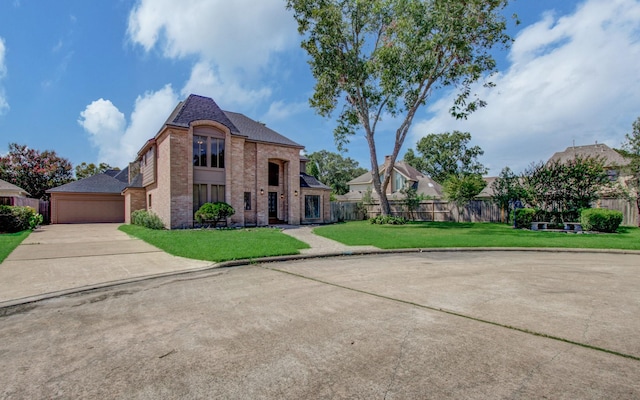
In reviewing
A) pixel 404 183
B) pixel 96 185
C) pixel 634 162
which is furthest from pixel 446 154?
pixel 96 185

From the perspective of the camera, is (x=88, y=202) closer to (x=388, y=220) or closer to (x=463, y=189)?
(x=388, y=220)

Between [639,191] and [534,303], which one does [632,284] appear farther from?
[639,191]

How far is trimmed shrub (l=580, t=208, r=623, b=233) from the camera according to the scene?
16.4 m

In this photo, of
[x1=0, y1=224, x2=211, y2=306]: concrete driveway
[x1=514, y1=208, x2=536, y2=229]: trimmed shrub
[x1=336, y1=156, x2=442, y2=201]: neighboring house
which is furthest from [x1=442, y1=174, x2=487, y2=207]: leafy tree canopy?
[x1=0, y1=224, x2=211, y2=306]: concrete driveway

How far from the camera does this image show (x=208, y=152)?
19641mm

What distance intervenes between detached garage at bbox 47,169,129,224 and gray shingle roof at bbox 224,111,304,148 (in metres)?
13.7

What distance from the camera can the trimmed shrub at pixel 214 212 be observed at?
60.1 ft

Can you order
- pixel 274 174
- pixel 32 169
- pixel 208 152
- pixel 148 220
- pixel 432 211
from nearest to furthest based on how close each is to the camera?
pixel 208 152 → pixel 148 220 → pixel 274 174 → pixel 432 211 → pixel 32 169

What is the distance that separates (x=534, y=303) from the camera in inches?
184

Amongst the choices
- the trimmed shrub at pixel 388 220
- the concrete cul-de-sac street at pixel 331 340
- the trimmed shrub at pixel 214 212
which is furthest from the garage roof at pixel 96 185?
the concrete cul-de-sac street at pixel 331 340

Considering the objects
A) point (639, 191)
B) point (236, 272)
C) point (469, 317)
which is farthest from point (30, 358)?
point (639, 191)

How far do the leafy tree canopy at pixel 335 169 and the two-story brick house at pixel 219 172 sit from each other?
107 ft

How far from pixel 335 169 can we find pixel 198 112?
42.6 metres

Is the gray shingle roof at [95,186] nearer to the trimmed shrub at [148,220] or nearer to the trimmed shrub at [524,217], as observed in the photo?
the trimmed shrub at [148,220]
